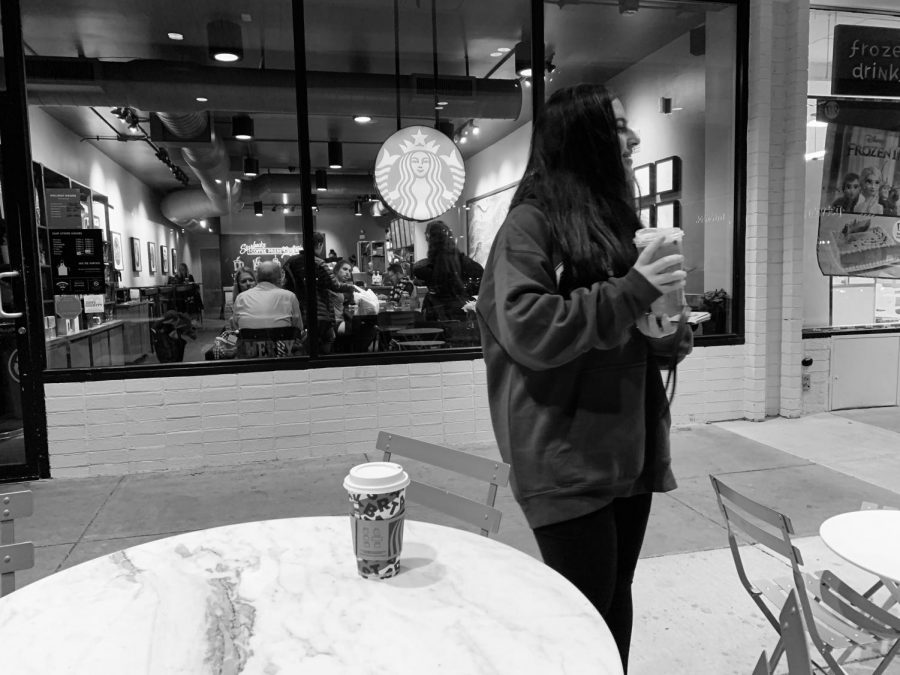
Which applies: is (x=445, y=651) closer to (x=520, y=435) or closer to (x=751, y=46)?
(x=520, y=435)

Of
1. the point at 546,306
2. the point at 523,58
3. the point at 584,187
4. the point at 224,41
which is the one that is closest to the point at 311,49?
the point at 224,41

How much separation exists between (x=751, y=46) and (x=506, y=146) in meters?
1.98

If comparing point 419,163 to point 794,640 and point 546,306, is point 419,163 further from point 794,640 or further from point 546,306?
point 794,640

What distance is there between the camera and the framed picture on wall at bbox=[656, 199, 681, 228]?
5.63 m

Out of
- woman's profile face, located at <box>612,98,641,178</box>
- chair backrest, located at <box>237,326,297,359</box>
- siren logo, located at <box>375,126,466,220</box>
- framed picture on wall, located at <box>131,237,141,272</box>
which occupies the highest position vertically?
siren logo, located at <box>375,126,466,220</box>

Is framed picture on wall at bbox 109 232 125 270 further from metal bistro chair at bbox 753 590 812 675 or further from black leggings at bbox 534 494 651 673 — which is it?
metal bistro chair at bbox 753 590 812 675

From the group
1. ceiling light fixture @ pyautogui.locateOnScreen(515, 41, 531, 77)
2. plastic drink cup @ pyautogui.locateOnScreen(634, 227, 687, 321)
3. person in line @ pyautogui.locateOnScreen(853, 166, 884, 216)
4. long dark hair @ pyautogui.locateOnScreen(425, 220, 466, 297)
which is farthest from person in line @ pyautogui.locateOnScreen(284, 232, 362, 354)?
person in line @ pyautogui.locateOnScreen(853, 166, 884, 216)

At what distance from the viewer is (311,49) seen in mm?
4836

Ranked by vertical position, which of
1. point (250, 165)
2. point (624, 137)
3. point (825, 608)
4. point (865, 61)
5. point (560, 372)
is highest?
point (865, 61)

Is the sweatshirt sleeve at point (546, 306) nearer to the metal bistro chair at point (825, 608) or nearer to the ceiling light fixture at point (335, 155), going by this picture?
the metal bistro chair at point (825, 608)

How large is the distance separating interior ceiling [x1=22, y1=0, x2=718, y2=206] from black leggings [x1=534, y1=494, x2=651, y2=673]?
3656 mm

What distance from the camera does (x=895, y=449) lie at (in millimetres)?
4434

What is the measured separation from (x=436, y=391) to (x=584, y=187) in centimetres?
336

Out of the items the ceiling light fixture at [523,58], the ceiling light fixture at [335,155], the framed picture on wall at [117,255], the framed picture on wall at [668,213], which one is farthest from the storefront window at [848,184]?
the framed picture on wall at [117,255]
